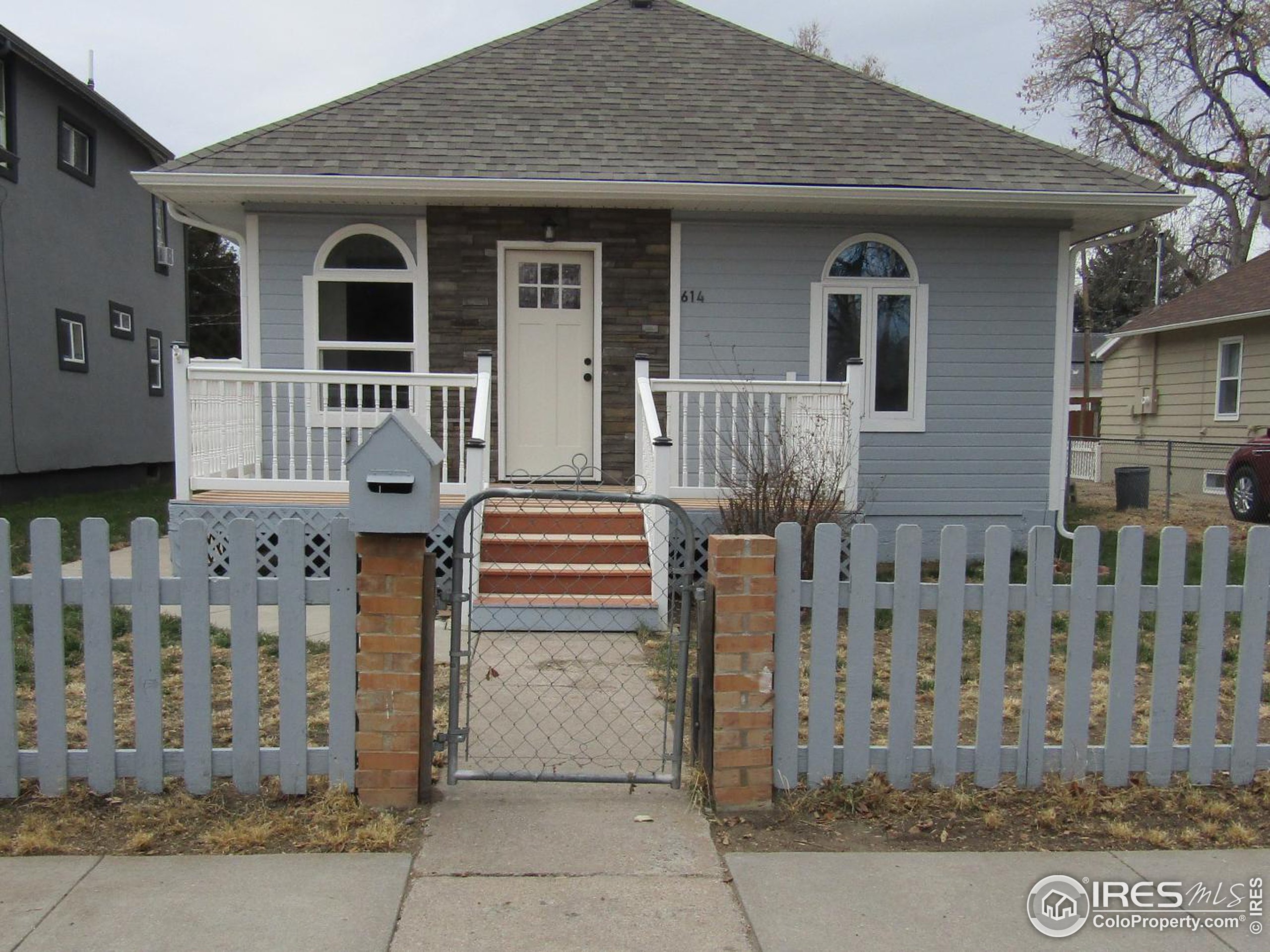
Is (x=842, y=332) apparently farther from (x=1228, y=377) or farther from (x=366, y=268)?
(x=1228, y=377)

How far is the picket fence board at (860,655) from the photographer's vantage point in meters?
3.60

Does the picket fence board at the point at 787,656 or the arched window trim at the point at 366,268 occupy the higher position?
the arched window trim at the point at 366,268

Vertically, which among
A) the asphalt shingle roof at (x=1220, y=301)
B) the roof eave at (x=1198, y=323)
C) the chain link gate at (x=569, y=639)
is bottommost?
the chain link gate at (x=569, y=639)

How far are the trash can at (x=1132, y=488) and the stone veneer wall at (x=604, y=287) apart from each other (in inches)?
317

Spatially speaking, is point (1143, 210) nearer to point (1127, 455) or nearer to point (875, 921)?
point (875, 921)

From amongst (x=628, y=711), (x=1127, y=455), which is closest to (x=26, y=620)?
(x=628, y=711)

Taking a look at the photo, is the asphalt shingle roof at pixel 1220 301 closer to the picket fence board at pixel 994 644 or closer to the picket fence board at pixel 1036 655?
the picket fence board at pixel 1036 655

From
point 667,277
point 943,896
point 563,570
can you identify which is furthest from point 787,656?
point 667,277

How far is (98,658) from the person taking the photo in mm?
3502

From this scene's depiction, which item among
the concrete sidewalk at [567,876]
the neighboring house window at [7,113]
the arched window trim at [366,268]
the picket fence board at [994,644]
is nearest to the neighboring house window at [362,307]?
the arched window trim at [366,268]

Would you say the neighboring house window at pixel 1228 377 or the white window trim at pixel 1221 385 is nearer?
the white window trim at pixel 1221 385

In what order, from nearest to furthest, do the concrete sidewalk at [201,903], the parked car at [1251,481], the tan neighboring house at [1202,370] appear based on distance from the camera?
1. the concrete sidewalk at [201,903]
2. the parked car at [1251,481]
3. the tan neighboring house at [1202,370]

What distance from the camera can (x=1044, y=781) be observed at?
3744mm

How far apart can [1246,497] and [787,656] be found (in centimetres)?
1228
